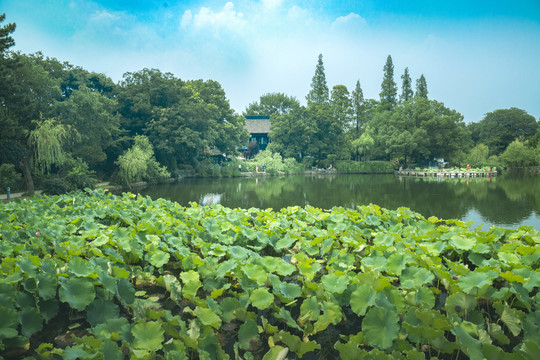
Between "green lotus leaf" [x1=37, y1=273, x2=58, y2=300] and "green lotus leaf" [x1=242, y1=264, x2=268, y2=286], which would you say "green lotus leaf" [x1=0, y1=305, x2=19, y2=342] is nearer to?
"green lotus leaf" [x1=37, y1=273, x2=58, y2=300]

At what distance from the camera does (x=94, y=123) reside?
1589cm

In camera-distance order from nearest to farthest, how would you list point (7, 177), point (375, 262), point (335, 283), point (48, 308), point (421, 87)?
point (48, 308) < point (335, 283) < point (375, 262) < point (7, 177) < point (421, 87)

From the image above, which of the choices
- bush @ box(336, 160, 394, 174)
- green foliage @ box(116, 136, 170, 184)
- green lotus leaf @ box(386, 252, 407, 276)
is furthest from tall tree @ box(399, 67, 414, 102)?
green lotus leaf @ box(386, 252, 407, 276)

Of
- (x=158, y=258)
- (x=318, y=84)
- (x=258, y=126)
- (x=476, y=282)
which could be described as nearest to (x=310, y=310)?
(x=476, y=282)

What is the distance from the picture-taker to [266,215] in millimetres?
4203

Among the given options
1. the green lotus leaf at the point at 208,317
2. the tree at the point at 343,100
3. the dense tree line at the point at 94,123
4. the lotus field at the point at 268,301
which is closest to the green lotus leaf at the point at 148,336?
the lotus field at the point at 268,301

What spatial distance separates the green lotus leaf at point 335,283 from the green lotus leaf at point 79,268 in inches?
56.4

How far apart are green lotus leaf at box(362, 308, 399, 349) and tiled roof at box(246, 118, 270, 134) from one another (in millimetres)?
36900

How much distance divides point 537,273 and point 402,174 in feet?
99.4

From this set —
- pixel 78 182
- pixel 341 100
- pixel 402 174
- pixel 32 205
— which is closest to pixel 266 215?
pixel 32 205

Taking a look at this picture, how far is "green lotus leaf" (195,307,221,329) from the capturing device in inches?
68.1

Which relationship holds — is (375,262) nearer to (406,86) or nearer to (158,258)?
(158,258)

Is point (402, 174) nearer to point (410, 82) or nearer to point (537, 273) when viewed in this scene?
point (410, 82)

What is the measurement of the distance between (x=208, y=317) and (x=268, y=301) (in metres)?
0.35
